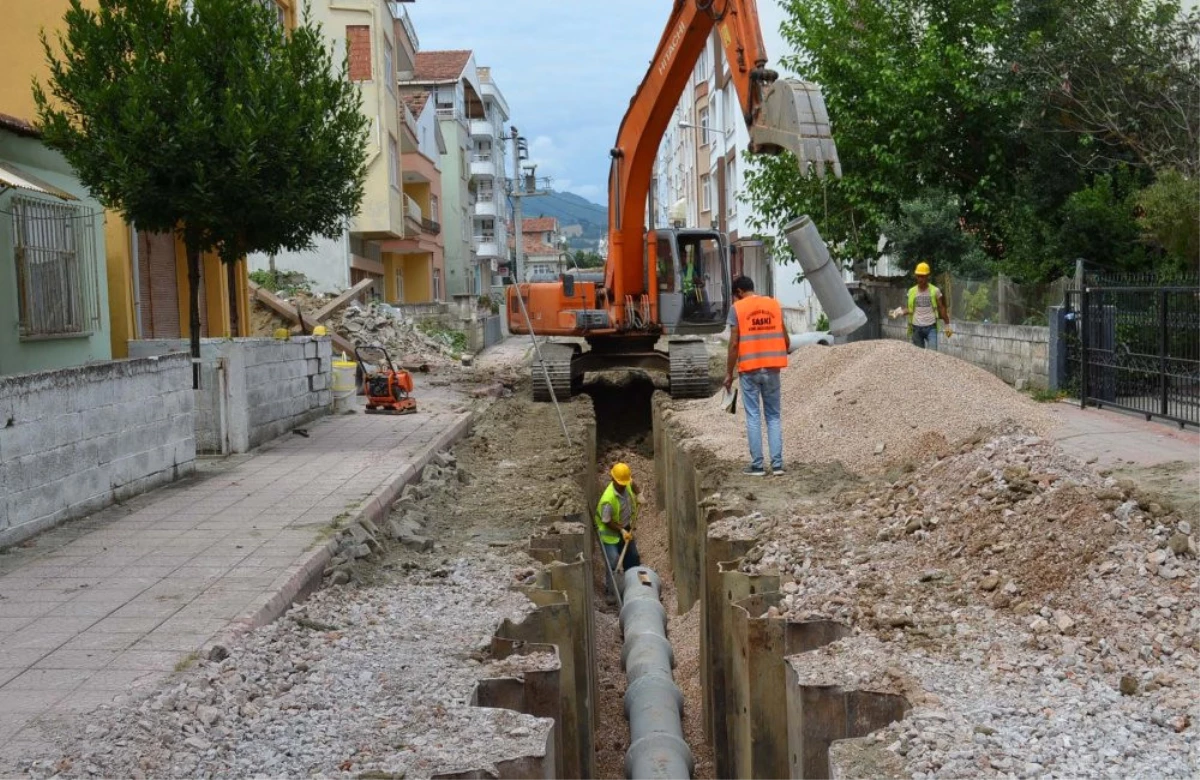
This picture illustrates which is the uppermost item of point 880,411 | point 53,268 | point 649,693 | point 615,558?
point 53,268

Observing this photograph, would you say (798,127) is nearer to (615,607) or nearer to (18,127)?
(615,607)

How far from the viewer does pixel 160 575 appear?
771 centimetres

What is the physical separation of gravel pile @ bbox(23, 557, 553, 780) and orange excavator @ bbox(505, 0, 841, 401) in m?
10.1

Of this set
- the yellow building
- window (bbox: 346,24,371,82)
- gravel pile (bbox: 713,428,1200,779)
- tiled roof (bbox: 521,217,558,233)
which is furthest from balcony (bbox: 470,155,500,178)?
gravel pile (bbox: 713,428,1200,779)

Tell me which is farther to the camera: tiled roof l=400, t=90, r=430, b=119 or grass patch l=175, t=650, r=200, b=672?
tiled roof l=400, t=90, r=430, b=119

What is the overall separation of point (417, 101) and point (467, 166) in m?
19.7

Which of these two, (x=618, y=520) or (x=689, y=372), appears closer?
(x=618, y=520)

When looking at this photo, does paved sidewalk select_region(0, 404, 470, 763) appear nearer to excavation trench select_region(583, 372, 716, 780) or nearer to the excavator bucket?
excavation trench select_region(583, 372, 716, 780)

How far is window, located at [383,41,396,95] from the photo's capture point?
34844 mm

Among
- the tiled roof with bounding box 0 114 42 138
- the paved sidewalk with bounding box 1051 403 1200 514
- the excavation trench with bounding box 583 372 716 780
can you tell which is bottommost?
the excavation trench with bounding box 583 372 716 780

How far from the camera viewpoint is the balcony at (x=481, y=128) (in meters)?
75.2

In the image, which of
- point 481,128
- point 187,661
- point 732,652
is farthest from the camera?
point 481,128

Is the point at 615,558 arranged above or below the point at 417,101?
below

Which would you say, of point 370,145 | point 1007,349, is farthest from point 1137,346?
point 370,145
